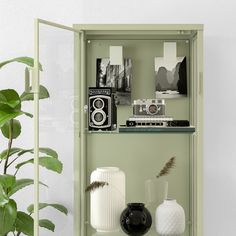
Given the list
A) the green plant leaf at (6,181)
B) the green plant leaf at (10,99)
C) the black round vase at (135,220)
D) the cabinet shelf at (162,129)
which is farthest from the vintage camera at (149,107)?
the green plant leaf at (6,181)

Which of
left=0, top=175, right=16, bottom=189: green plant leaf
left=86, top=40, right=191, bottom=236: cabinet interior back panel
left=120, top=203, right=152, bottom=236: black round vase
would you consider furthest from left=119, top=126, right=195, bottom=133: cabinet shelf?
left=0, top=175, right=16, bottom=189: green plant leaf

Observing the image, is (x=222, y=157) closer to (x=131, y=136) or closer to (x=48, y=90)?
(x=131, y=136)

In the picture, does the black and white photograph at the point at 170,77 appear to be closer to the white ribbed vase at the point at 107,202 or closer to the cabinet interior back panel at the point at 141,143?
the cabinet interior back panel at the point at 141,143

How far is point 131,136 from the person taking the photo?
2.87 metres

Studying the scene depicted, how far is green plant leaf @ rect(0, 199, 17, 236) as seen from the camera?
2.56 m

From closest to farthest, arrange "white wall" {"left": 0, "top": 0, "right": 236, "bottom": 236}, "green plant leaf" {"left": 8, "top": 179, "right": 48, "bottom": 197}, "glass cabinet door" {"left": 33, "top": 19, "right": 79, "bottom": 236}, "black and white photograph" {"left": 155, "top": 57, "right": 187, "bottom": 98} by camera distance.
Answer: "glass cabinet door" {"left": 33, "top": 19, "right": 79, "bottom": 236}, "green plant leaf" {"left": 8, "top": 179, "right": 48, "bottom": 197}, "black and white photograph" {"left": 155, "top": 57, "right": 187, "bottom": 98}, "white wall" {"left": 0, "top": 0, "right": 236, "bottom": 236}

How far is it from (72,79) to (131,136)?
464mm

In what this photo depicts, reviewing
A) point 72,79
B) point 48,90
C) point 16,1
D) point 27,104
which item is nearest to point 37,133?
point 48,90

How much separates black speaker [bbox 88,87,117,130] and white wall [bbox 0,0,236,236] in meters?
0.63

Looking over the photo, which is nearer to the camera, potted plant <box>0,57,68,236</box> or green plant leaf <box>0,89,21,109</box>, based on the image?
potted plant <box>0,57,68,236</box>

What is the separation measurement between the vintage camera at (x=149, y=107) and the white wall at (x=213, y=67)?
0.49 metres

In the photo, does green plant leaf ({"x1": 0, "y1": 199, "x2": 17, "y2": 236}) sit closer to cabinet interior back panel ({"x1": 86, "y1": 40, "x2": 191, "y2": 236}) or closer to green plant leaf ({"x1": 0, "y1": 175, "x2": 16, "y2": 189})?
green plant leaf ({"x1": 0, "y1": 175, "x2": 16, "y2": 189})

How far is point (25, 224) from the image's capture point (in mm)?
2674

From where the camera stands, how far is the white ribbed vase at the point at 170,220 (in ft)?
8.70
